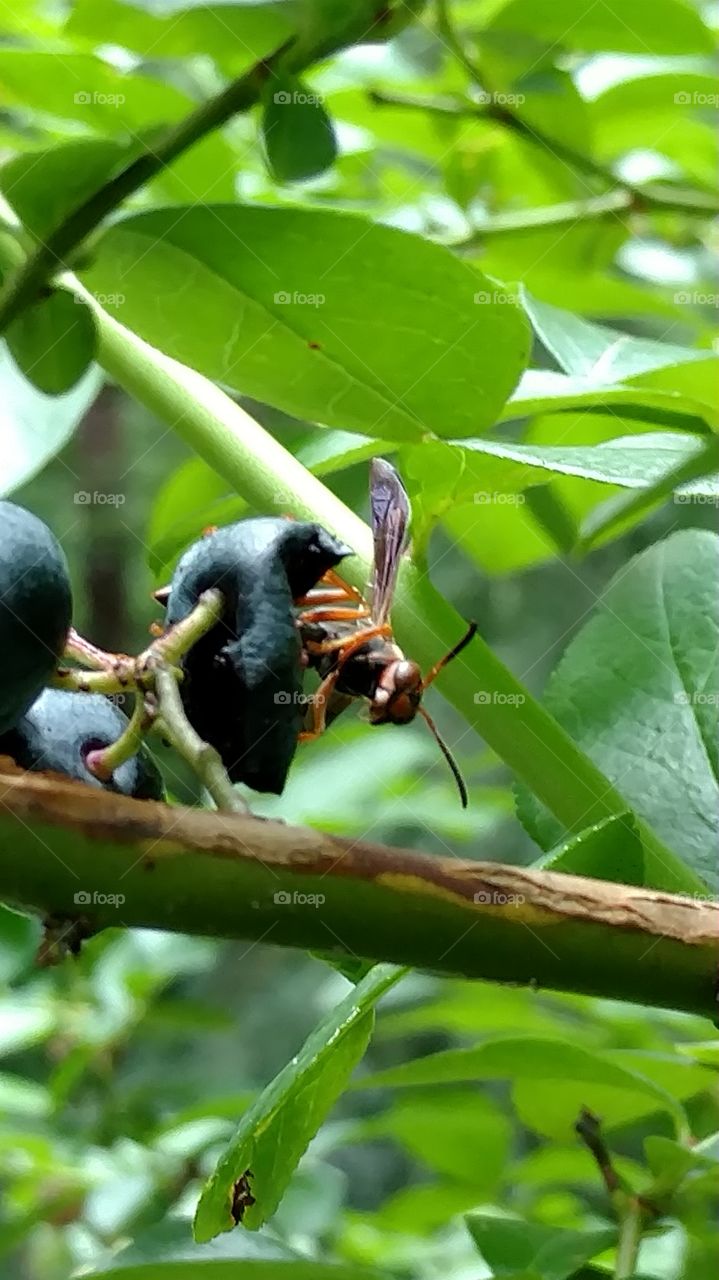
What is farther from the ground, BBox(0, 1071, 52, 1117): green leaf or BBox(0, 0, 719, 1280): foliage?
BBox(0, 0, 719, 1280): foliage

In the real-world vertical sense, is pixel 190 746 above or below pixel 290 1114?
above

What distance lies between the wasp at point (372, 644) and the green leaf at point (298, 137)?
0.43 feet

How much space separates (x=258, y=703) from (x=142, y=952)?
106cm

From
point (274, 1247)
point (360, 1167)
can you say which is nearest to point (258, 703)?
point (274, 1247)

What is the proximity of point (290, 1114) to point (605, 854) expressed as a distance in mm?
131

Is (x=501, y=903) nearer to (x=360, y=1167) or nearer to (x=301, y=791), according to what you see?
(x=301, y=791)

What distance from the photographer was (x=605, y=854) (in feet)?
1.37

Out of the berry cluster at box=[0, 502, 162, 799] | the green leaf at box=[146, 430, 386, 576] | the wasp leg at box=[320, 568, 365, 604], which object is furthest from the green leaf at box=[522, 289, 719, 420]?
the berry cluster at box=[0, 502, 162, 799]

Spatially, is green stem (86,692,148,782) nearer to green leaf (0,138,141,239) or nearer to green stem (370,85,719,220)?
green leaf (0,138,141,239)

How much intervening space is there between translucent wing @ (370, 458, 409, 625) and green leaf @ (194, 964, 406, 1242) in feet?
0.38

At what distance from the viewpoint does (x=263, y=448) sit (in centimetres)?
54

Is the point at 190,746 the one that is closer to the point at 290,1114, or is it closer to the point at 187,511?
the point at 290,1114

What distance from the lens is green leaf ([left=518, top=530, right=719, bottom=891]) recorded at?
0.55 meters

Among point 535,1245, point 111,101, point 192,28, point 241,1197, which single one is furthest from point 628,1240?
point 111,101
